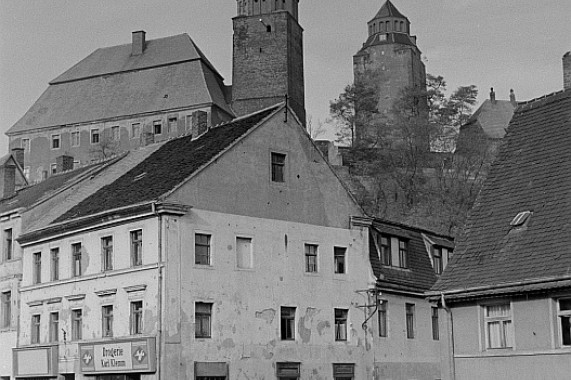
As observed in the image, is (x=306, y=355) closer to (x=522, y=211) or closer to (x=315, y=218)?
(x=315, y=218)

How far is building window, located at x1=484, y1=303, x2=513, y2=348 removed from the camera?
23.9m

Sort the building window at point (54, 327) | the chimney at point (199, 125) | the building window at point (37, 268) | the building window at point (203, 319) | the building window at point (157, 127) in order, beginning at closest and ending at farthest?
the building window at point (203, 319)
the building window at point (54, 327)
the building window at point (37, 268)
the chimney at point (199, 125)
the building window at point (157, 127)

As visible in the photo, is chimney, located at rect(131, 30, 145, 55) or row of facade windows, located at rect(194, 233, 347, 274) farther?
chimney, located at rect(131, 30, 145, 55)

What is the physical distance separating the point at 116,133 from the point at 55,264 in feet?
212

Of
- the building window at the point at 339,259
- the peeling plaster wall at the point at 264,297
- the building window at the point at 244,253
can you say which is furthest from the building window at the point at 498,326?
the building window at the point at 339,259

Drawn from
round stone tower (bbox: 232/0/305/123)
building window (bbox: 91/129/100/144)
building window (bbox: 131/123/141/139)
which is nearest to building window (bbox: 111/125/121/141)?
building window (bbox: 131/123/141/139)

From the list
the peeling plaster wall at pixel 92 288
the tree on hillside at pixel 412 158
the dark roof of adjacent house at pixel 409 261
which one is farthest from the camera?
the tree on hillside at pixel 412 158

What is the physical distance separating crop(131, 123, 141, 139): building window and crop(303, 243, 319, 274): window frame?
210 ft

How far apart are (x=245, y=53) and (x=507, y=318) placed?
76.9 metres

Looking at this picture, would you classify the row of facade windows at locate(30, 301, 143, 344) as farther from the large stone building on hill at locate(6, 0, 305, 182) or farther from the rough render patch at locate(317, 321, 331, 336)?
the large stone building on hill at locate(6, 0, 305, 182)

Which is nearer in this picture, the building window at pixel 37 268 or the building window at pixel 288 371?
the building window at pixel 288 371

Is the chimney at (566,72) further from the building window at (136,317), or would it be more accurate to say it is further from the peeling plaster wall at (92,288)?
the building window at (136,317)

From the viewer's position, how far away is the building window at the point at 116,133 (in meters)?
104

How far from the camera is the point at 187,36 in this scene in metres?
112
